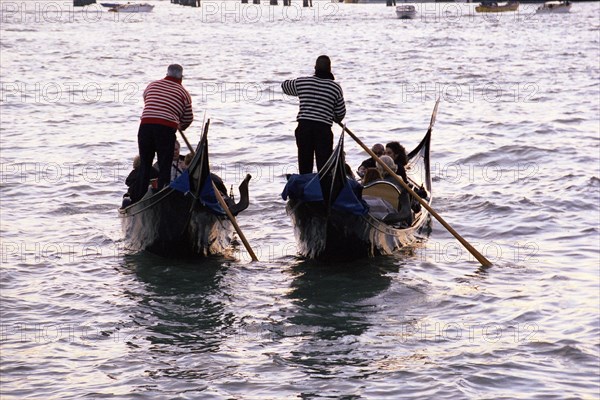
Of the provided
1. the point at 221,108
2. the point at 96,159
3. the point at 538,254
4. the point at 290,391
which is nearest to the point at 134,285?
the point at 290,391

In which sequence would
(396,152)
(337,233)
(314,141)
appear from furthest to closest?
(396,152)
(314,141)
(337,233)

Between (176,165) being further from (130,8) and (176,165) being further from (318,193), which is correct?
(130,8)

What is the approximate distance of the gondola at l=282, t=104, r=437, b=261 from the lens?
6.38 metres

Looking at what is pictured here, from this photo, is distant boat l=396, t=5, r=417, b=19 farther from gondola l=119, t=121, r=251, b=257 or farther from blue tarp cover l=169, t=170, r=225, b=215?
blue tarp cover l=169, t=170, r=225, b=215

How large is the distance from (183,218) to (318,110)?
1.12 m

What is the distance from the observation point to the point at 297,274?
6.77 meters

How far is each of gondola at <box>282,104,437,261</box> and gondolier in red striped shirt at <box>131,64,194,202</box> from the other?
0.85 meters

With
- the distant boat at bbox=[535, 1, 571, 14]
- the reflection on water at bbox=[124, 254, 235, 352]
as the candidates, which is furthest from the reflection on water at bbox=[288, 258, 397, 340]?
the distant boat at bbox=[535, 1, 571, 14]

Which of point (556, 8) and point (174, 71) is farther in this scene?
point (556, 8)

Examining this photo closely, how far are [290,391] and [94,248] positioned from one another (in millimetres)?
3152

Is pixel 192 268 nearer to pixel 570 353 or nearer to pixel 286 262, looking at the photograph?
pixel 286 262

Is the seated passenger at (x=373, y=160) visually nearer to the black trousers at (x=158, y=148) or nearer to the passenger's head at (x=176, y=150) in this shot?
the passenger's head at (x=176, y=150)

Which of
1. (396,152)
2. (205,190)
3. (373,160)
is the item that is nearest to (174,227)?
(205,190)

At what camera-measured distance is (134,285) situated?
21.4 ft
